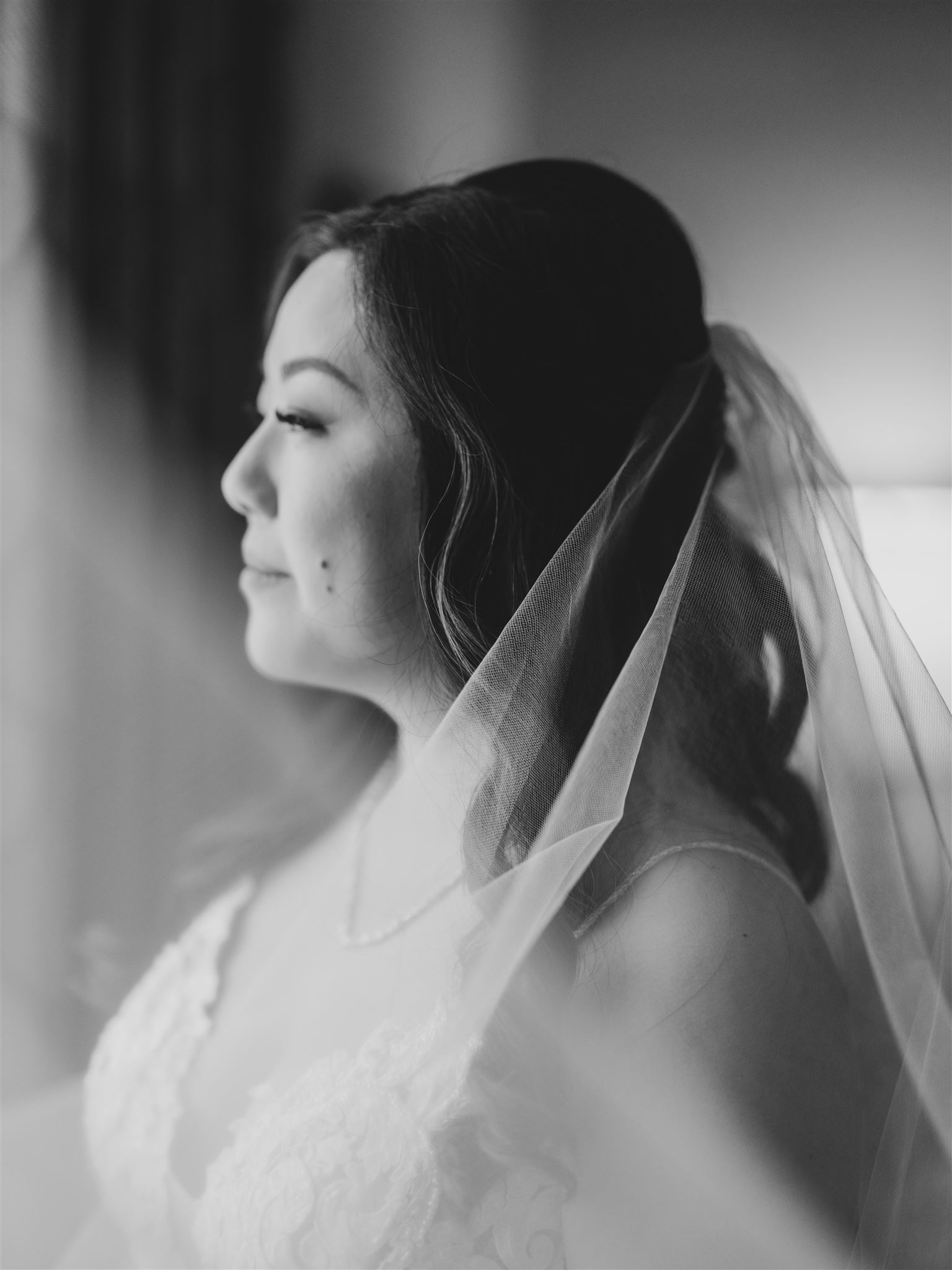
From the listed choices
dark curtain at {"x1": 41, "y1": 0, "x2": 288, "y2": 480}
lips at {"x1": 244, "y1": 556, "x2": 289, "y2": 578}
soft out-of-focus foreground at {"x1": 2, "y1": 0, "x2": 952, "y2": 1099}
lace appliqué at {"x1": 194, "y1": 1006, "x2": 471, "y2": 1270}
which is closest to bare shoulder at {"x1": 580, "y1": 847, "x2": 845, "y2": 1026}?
lace appliqué at {"x1": 194, "y1": 1006, "x2": 471, "y2": 1270}

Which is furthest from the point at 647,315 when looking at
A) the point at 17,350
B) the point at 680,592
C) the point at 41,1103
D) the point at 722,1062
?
the point at 41,1103

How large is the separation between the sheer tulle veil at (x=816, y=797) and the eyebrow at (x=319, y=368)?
0.23m

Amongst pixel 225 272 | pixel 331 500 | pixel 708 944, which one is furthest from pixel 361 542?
pixel 225 272

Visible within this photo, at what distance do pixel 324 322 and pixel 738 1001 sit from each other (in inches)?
23.2

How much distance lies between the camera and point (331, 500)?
0.73 m

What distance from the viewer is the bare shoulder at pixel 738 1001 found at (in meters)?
0.55

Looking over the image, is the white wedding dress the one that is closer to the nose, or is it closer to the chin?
the chin

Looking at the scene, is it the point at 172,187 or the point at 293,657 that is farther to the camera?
the point at 172,187

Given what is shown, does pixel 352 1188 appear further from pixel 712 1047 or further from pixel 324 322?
pixel 324 322

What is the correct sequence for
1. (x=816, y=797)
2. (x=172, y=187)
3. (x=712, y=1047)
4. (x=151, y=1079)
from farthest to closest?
1. (x=172, y=187)
2. (x=151, y=1079)
3. (x=816, y=797)
4. (x=712, y=1047)

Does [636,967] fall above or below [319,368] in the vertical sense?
below

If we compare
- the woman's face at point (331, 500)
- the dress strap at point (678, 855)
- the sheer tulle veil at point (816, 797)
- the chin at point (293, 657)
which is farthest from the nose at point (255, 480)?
the dress strap at point (678, 855)

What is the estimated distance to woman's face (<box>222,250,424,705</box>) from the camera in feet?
2.38

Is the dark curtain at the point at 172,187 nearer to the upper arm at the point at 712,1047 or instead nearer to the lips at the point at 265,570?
the lips at the point at 265,570
